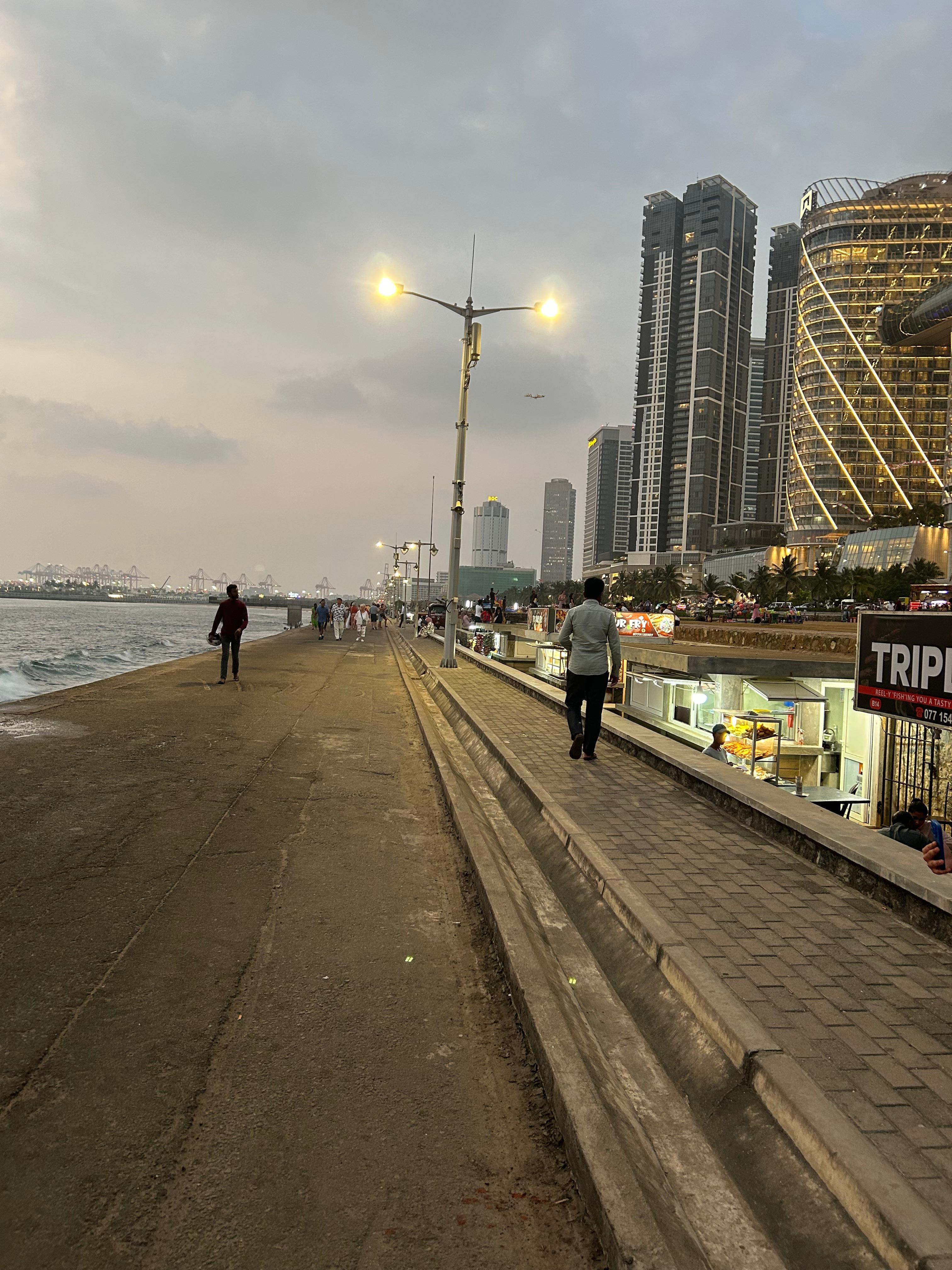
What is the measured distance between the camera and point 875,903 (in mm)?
4480

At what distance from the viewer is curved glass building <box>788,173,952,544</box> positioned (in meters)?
134

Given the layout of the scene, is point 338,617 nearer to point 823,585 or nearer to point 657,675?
point 657,675

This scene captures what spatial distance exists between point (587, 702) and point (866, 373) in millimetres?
153062

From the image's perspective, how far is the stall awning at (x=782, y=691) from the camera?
1220 centimetres

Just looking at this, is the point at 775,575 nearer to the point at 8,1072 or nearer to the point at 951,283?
the point at 951,283

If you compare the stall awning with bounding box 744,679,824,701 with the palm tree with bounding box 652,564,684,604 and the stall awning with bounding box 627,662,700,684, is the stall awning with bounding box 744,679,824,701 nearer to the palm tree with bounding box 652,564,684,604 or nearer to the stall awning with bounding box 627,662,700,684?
the stall awning with bounding box 627,662,700,684

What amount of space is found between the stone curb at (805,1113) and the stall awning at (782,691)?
869cm

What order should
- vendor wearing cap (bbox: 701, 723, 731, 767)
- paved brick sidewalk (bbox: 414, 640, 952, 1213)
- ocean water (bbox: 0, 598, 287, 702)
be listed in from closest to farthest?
paved brick sidewalk (bbox: 414, 640, 952, 1213) < vendor wearing cap (bbox: 701, 723, 731, 767) < ocean water (bbox: 0, 598, 287, 702)

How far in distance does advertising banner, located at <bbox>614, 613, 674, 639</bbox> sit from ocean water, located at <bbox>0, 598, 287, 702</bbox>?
1020cm

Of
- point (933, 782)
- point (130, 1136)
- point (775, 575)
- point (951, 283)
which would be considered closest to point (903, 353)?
point (951, 283)

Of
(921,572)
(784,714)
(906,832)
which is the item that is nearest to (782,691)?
(784,714)

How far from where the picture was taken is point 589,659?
8.17m

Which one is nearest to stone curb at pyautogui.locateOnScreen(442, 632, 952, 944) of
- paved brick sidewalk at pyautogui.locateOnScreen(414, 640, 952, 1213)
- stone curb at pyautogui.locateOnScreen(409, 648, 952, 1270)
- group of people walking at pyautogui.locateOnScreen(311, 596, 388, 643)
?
paved brick sidewalk at pyautogui.locateOnScreen(414, 640, 952, 1213)

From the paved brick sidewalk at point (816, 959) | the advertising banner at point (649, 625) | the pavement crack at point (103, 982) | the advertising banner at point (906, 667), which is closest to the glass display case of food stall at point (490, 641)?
the advertising banner at point (649, 625)
